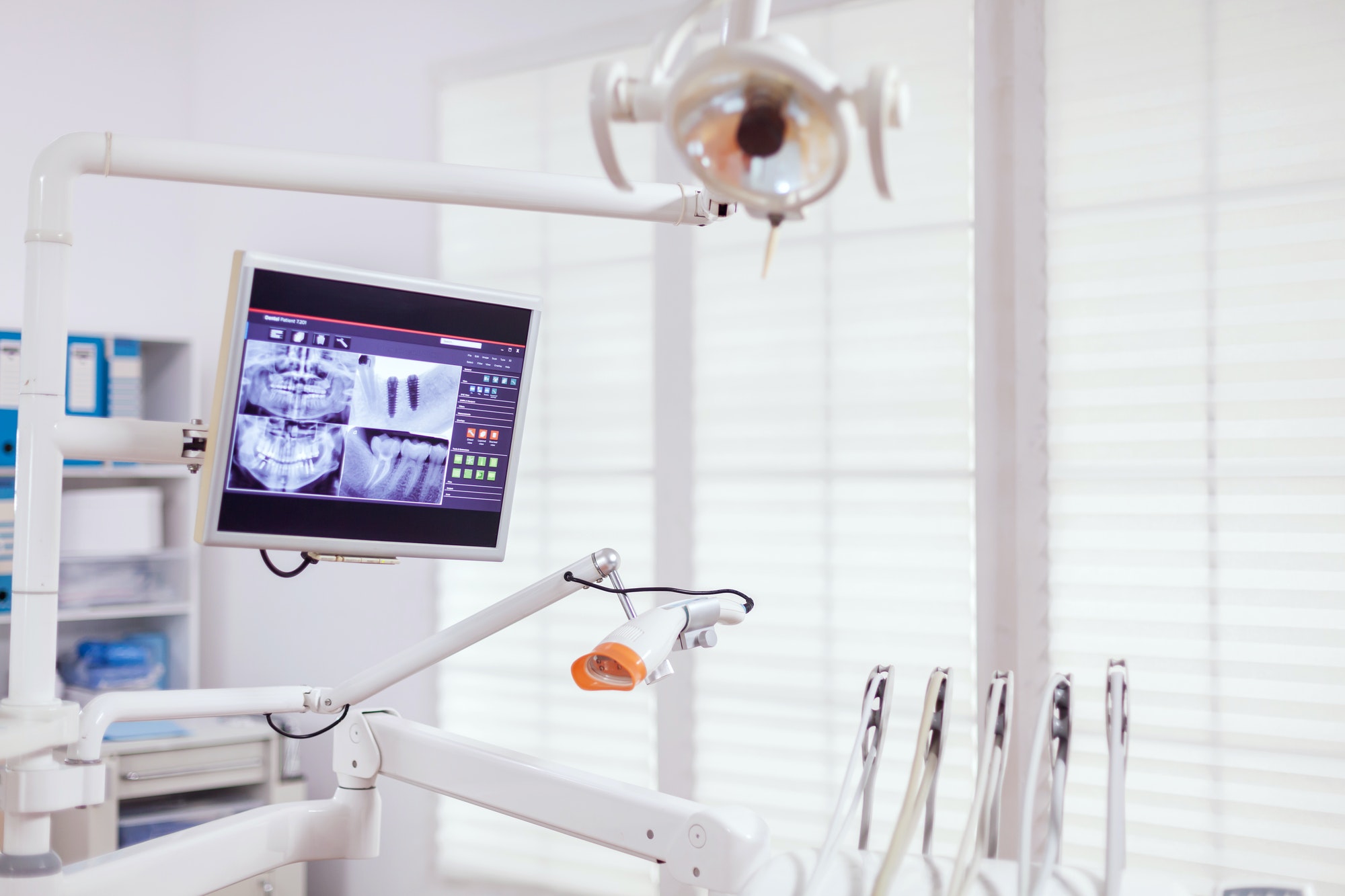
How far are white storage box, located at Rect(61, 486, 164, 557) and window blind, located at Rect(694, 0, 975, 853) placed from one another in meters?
1.55

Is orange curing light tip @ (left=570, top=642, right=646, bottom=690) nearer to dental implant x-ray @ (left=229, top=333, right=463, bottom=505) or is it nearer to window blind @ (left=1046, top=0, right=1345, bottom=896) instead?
dental implant x-ray @ (left=229, top=333, right=463, bottom=505)

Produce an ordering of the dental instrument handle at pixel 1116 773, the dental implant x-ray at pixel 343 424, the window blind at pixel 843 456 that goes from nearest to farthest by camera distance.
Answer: the dental instrument handle at pixel 1116 773
the dental implant x-ray at pixel 343 424
the window blind at pixel 843 456

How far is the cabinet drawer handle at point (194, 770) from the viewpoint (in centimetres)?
253

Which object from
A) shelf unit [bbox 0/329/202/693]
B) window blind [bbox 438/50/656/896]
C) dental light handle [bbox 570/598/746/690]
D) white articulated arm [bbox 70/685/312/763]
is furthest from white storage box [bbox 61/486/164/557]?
dental light handle [bbox 570/598/746/690]

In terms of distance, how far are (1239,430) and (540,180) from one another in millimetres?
1429

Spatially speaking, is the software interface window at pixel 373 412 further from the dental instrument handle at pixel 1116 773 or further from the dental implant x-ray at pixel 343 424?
the dental instrument handle at pixel 1116 773

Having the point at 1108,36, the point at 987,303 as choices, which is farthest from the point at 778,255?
the point at 1108,36

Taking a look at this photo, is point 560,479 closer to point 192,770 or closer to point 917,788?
point 192,770

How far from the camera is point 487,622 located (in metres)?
1.23

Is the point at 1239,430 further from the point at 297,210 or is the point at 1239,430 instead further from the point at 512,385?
the point at 297,210

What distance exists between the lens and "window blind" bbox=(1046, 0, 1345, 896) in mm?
1850

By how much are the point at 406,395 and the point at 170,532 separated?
2.07 m

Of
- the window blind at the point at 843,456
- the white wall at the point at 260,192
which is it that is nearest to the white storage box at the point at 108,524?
the white wall at the point at 260,192

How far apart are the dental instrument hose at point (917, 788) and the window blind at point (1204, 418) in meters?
1.13
